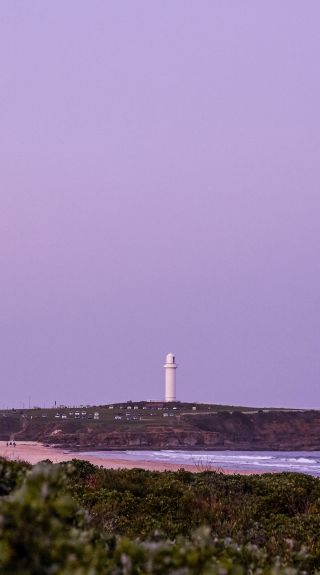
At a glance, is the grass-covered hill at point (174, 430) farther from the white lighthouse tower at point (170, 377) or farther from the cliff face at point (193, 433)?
the white lighthouse tower at point (170, 377)

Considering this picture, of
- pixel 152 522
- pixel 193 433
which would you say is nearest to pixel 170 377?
pixel 193 433

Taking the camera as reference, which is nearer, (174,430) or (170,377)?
(174,430)

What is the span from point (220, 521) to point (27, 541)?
37.1ft

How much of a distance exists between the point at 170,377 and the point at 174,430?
31.0 meters

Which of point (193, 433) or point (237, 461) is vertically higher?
point (193, 433)

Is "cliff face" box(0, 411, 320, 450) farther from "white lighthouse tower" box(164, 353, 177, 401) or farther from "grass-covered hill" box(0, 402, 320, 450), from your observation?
"white lighthouse tower" box(164, 353, 177, 401)

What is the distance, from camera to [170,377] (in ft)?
380

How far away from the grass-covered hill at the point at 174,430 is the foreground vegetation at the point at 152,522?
58164mm

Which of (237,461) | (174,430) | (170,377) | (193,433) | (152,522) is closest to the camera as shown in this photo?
(152,522)

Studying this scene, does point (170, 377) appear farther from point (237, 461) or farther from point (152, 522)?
point (152, 522)

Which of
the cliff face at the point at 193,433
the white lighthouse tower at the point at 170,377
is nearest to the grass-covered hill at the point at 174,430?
the cliff face at the point at 193,433

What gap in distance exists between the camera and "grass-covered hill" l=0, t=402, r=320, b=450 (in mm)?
81875

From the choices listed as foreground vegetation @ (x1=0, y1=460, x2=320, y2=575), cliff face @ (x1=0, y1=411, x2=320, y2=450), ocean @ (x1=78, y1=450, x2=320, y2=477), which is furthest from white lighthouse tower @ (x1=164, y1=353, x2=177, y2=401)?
foreground vegetation @ (x1=0, y1=460, x2=320, y2=575)

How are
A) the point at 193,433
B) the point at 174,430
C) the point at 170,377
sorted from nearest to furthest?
the point at 174,430 < the point at 193,433 < the point at 170,377
